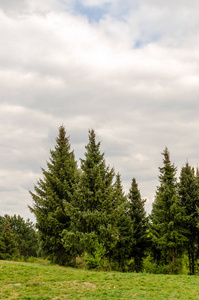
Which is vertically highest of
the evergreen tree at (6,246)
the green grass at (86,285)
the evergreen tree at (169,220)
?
the evergreen tree at (169,220)

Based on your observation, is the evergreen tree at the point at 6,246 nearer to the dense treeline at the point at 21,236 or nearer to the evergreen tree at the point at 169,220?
the dense treeline at the point at 21,236

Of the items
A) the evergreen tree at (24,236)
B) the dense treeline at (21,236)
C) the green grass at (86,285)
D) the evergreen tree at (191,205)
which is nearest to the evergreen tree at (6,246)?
the dense treeline at (21,236)

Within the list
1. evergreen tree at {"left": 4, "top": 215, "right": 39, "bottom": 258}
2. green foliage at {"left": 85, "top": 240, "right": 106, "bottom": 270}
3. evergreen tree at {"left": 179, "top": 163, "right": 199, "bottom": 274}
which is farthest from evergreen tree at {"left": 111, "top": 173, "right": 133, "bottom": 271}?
evergreen tree at {"left": 4, "top": 215, "right": 39, "bottom": 258}

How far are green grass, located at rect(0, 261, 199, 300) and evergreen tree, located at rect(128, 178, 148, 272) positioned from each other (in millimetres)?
13996

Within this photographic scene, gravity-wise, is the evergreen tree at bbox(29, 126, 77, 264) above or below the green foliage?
above

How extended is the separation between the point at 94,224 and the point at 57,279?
674cm

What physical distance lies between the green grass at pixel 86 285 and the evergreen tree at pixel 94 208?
418 cm

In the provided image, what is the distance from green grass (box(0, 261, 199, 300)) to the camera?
1281 centimetres

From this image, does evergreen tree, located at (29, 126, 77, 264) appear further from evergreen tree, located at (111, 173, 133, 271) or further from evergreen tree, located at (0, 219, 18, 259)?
evergreen tree, located at (0, 219, 18, 259)

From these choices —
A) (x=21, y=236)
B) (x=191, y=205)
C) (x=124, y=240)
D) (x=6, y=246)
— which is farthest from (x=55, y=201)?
(x=21, y=236)

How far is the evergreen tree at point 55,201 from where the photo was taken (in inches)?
1027

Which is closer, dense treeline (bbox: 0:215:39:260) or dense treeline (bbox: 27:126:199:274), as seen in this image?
dense treeline (bbox: 27:126:199:274)

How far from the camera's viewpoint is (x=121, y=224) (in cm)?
3222

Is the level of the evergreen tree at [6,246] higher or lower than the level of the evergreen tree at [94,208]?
lower
